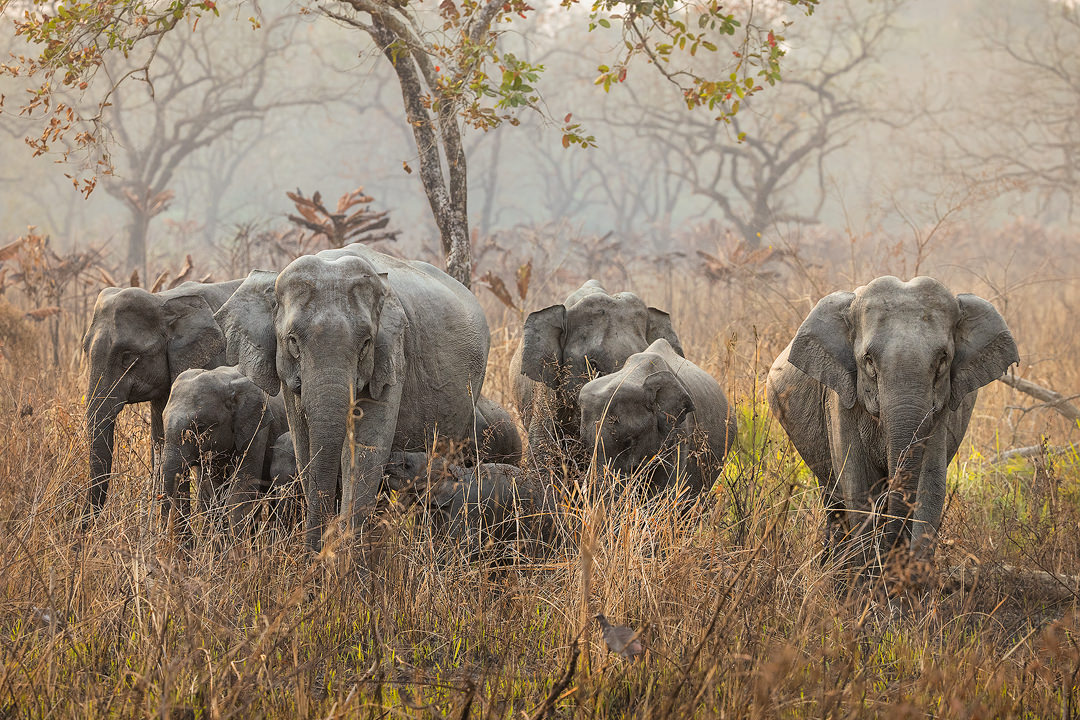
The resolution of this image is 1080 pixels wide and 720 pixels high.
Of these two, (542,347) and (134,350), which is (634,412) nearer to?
(542,347)

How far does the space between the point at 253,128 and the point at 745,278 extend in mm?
62056

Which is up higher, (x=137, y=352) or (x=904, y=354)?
(x=904, y=354)

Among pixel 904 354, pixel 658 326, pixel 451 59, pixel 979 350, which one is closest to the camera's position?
pixel 904 354

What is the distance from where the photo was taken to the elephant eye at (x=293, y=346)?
4.61 m

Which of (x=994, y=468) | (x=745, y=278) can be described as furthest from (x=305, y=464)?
(x=745, y=278)

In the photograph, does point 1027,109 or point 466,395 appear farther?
point 1027,109

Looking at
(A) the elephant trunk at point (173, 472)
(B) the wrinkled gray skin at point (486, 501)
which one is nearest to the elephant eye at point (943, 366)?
(B) the wrinkled gray skin at point (486, 501)

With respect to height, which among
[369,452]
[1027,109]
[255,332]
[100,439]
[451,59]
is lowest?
[100,439]

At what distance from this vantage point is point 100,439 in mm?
6082

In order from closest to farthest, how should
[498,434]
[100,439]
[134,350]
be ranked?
[100,439] → [134,350] → [498,434]

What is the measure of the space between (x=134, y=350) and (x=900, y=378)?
171 inches

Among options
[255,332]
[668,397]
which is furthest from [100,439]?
[668,397]

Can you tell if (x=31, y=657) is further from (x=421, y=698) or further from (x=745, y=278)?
(x=745, y=278)

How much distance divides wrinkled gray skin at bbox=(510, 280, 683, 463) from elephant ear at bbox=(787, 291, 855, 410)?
74.5 inches
